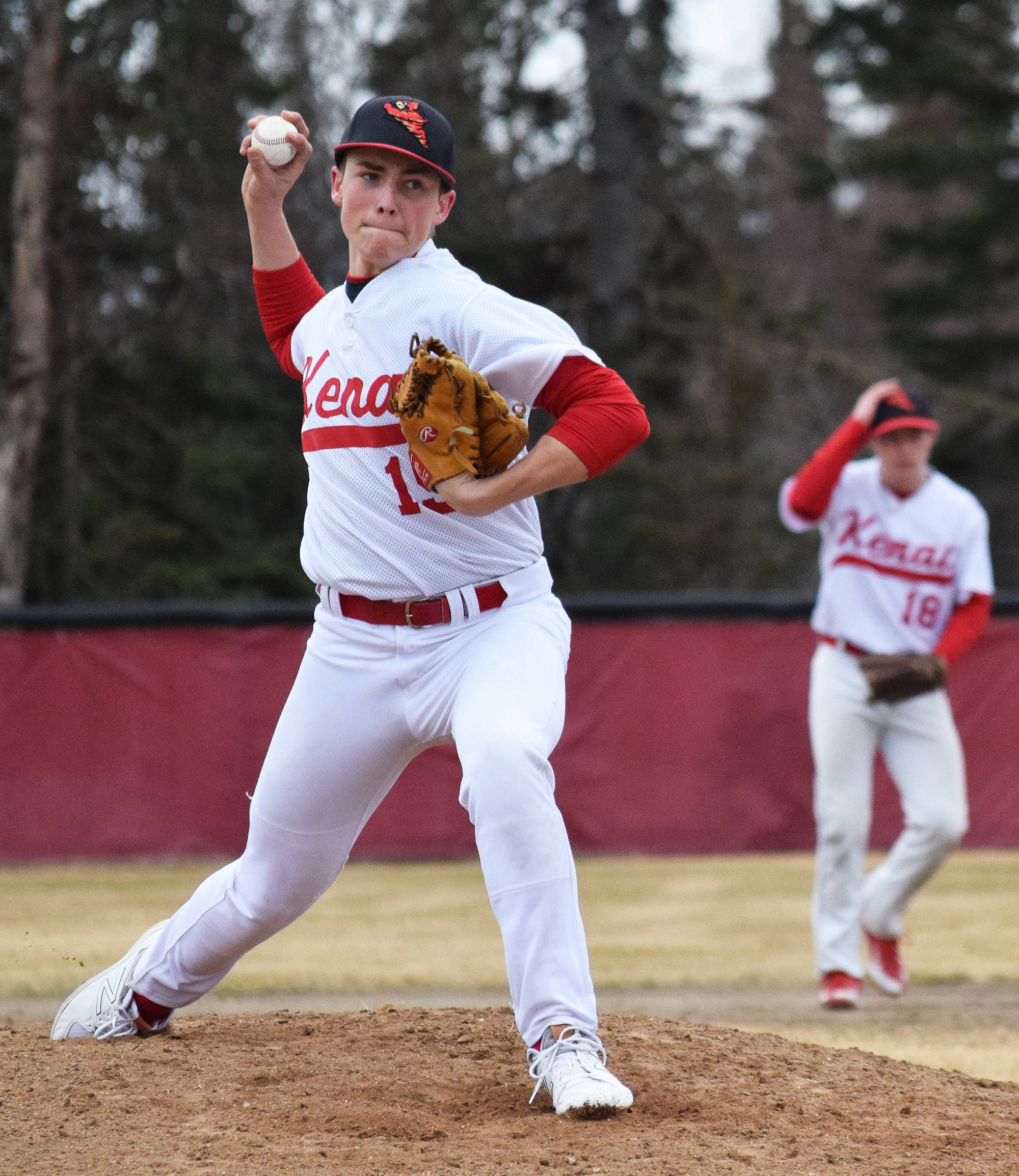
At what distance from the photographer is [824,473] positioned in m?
5.20

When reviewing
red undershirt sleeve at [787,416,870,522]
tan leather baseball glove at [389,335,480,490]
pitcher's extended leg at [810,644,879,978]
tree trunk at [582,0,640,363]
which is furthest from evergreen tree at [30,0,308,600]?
tan leather baseball glove at [389,335,480,490]

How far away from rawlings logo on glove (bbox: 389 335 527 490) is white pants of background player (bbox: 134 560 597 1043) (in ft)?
0.98

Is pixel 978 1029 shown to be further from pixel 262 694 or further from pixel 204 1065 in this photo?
pixel 262 694

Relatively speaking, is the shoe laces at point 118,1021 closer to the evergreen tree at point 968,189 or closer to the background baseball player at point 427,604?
the background baseball player at point 427,604

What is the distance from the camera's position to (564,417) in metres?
2.80

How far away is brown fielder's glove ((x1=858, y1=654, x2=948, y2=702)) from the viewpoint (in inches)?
198

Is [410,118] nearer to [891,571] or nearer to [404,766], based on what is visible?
[404,766]

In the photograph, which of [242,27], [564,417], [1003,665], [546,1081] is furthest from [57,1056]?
[242,27]

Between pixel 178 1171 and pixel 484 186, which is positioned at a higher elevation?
pixel 484 186

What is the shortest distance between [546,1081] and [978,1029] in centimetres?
225

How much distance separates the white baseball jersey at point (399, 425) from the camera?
2875mm

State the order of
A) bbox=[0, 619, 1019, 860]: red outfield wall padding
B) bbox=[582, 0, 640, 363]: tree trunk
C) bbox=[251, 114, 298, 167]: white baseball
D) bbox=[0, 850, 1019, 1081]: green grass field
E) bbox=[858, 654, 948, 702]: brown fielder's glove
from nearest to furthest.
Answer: bbox=[251, 114, 298, 167]: white baseball
bbox=[858, 654, 948, 702]: brown fielder's glove
bbox=[0, 850, 1019, 1081]: green grass field
bbox=[0, 619, 1019, 860]: red outfield wall padding
bbox=[582, 0, 640, 363]: tree trunk

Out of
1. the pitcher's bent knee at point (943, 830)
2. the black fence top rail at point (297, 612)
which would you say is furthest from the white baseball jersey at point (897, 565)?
the black fence top rail at point (297, 612)

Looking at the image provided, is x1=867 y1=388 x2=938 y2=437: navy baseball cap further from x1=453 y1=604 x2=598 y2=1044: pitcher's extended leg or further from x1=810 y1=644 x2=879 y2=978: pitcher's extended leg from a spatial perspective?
x1=453 y1=604 x2=598 y2=1044: pitcher's extended leg
